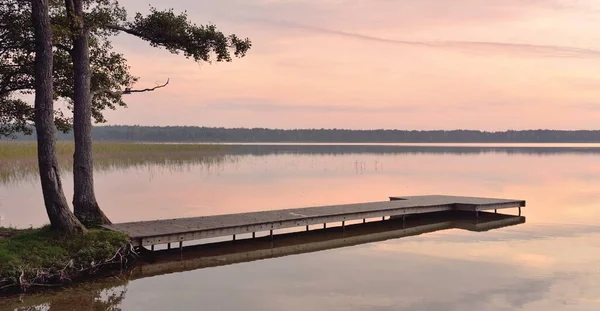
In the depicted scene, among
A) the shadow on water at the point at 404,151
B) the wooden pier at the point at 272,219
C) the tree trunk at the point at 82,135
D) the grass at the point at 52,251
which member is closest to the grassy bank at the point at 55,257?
the grass at the point at 52,251

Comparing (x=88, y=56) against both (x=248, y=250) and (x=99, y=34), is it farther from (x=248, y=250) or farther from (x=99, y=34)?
(x=248, y=250)

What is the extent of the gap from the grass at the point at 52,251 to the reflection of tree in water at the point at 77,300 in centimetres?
53

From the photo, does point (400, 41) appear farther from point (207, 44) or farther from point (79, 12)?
point (79, 12)

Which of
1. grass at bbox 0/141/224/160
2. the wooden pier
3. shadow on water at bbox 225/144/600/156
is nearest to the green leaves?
the wooden pier

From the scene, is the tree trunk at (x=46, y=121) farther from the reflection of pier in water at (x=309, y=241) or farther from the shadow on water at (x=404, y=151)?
the shadow on water at (x=404, y=151)

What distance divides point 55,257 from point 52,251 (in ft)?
0.50

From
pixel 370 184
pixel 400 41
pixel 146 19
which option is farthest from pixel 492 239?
pixel 400 41

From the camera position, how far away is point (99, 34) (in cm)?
1392

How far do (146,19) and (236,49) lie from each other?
2257 millimetres

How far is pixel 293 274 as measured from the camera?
11109 millimetres

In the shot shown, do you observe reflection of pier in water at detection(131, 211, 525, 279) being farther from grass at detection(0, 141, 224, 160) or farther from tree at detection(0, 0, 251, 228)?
grass at detection(0, 141, 224, 160)

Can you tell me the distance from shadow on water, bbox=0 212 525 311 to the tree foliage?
4.44 metres

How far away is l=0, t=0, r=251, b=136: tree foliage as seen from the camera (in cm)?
1219

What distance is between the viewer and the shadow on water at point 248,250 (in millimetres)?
9078
